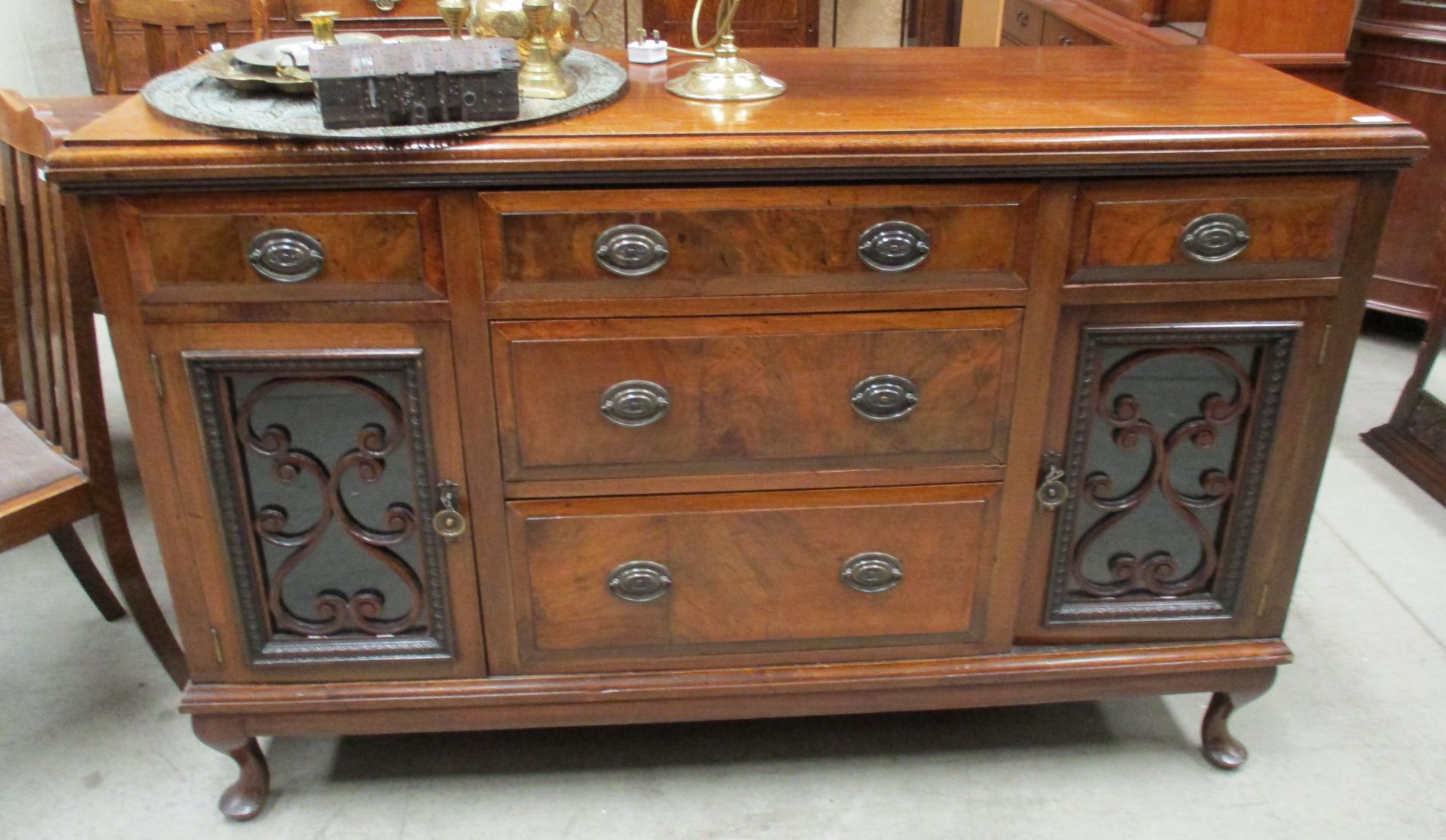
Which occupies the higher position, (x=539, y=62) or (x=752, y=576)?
(x=539, y=62)

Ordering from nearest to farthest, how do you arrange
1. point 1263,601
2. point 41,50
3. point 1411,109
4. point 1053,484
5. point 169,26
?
point 1053,484, point 1263,601, point 169,26, point 1411,109, point 41,50

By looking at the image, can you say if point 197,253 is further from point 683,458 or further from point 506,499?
point 683,458

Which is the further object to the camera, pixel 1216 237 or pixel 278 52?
pixel 278 52

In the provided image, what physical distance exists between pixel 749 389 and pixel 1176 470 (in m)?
0.58

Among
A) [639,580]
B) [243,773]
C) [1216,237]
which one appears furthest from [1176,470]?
[243,773]

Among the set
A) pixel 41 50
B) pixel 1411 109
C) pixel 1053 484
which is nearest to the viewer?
pixel 1053 484

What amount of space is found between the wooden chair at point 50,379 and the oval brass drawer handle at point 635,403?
694 mm

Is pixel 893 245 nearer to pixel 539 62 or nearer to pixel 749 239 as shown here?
pixel 749 239

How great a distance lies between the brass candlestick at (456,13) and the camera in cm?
140

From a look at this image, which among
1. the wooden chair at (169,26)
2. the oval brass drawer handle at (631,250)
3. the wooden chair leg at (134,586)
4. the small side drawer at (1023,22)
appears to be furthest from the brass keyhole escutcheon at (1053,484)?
the small side drawer at (1023,22)

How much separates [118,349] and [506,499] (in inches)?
18.2

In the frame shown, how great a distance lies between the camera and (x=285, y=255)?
1.23 m

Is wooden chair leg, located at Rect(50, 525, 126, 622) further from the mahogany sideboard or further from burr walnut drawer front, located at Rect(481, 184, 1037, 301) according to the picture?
burr walnut drawer front, located at Rect(481, 184, 1037, 301)

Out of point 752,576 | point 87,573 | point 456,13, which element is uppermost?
point 456,13
